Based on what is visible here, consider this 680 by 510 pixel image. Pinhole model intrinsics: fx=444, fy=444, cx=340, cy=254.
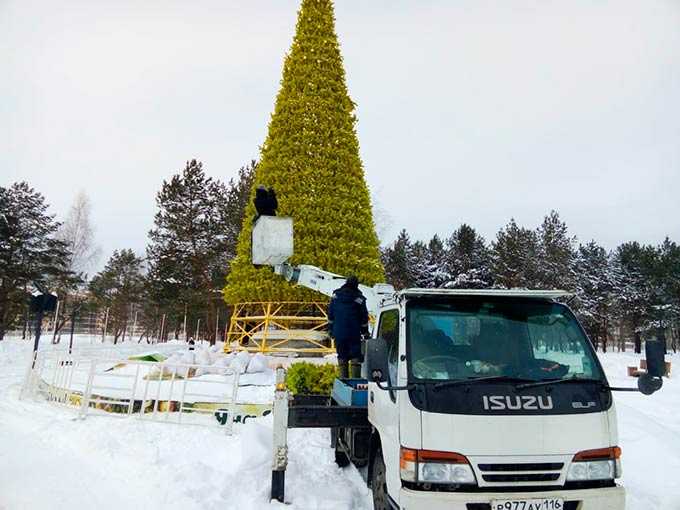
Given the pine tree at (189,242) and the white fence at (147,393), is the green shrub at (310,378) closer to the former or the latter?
the white fence at (147,393)

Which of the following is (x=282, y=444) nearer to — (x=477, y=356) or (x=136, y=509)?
(x=136, y=509)

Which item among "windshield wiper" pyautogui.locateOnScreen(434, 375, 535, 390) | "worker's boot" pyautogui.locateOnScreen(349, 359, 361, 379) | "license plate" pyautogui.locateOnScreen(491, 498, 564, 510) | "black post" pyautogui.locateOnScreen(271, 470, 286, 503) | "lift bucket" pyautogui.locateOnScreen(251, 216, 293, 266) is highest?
"lift bucket" pyautogui.locateOnScreen(251, 216, 293, 266)

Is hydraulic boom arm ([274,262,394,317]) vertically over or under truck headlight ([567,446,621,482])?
over

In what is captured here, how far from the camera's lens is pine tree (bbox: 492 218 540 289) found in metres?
44.8

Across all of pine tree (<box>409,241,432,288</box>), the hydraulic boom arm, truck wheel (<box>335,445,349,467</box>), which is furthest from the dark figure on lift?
pine tree (<box>409,241,432,288</box>)

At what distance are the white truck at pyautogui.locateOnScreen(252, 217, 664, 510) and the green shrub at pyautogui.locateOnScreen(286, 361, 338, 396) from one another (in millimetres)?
4576

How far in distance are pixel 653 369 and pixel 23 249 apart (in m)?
38.1

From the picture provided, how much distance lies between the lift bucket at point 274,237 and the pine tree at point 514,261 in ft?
133

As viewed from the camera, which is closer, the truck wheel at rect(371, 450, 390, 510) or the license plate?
the license plate

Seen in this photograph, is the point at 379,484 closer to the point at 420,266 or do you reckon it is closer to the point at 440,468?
the point at 440,468

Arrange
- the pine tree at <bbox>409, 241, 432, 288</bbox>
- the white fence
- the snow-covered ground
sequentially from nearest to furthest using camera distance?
the snow-covered ground < the white fence < the pine tree at <bbox>409, 241, 432, 288</bbox>

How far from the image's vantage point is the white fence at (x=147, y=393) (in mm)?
8844

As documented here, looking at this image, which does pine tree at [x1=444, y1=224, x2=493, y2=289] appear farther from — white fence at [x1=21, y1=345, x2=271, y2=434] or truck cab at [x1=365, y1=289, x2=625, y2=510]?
truck cab at [x1=365, y1=289, x2=625, y2=510]

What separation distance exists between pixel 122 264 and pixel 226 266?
27.4m
